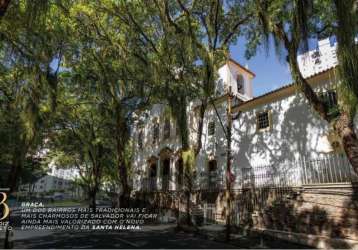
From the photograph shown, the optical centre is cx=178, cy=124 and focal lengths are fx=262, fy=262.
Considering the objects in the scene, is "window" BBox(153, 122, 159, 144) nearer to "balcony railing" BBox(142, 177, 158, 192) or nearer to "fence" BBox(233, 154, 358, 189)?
"balcony railing" BBox(142, 177, 158, 192)

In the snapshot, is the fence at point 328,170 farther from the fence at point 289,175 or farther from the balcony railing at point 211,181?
the balcony railing at point 211,181

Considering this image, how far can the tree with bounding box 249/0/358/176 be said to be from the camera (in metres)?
5.59

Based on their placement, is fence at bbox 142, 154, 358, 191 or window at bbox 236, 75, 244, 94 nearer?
fence at bbox 142, 154, 358, 191

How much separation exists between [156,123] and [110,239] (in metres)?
16.4

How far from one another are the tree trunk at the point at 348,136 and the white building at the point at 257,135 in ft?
9.41

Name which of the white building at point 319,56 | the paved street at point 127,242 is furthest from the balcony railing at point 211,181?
the white building at point 319,56

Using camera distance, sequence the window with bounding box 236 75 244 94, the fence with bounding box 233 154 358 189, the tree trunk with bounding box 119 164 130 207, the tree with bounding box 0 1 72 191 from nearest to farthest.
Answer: the tree with bounding box 0 1 72 191 < the fence with bounding box 233 154 358 189 < the tree trunk with bounding box 119 164 130 207 < the window with bounding box 236 75 244 94

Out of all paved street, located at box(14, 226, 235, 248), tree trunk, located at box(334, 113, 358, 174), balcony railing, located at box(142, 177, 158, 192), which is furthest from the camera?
balcony railing, located at box(142, 177, 158, 192)

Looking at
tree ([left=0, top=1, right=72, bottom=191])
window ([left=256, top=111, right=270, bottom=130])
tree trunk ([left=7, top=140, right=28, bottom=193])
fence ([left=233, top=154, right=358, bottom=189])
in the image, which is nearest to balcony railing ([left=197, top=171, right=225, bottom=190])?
fence ([left=233, top=154, right=358, bottom=189])

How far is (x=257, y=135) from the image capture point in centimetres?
Result: 1644

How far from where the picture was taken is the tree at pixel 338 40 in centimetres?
559

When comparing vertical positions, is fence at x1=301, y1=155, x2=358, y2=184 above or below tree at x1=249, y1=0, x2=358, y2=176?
below

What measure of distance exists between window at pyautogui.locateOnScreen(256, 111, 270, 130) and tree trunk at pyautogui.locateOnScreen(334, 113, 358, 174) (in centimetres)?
906

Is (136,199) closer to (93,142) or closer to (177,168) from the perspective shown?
(177,168)
